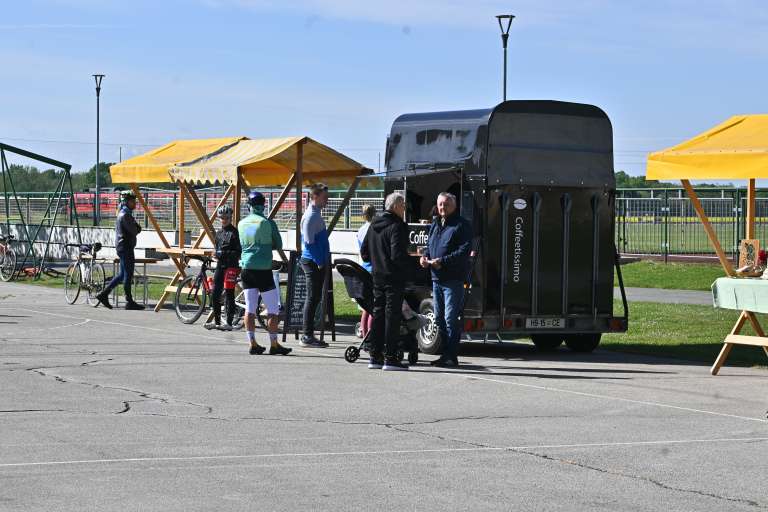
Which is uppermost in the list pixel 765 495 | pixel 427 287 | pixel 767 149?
pixel 767 149

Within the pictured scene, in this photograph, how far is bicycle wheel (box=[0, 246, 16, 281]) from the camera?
32.6 m

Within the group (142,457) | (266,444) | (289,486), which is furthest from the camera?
(266,444)

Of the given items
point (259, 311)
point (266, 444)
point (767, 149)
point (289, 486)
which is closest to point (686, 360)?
point (767, 149)

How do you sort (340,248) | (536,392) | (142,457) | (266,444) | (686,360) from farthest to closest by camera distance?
(340,248)
(686,360)
(536,392)
(266,444)
(142,457)

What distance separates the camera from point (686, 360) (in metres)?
16.6

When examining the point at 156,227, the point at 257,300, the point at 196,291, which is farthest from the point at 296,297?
the point at 156,227

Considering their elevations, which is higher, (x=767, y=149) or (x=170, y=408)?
(x=767, y=149)

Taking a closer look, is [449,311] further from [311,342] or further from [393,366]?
[311,342]

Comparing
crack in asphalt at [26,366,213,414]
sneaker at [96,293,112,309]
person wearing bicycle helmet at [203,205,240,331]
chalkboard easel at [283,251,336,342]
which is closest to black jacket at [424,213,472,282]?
chalkboard easel at [283,251,336,342]

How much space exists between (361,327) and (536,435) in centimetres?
686

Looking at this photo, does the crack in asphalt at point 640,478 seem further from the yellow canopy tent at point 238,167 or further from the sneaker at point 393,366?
the yellow canopy tent at point 238,167

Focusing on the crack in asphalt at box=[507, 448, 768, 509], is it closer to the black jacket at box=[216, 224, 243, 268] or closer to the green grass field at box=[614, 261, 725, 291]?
the black jacket at box=[216, 224, 243, 268]

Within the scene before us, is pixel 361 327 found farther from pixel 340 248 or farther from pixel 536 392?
pixel 340 248

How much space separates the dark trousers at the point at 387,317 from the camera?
1481cm
